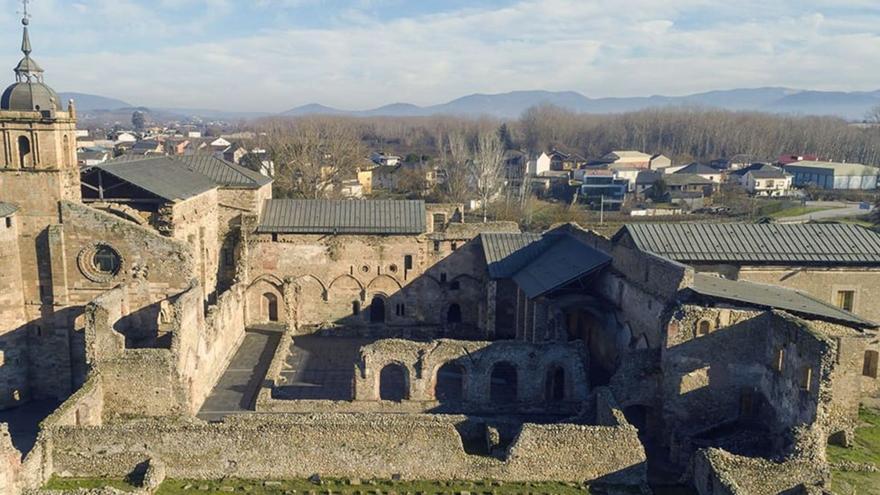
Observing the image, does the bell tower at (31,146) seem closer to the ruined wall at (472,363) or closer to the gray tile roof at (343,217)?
the gray tile roof at (343,217)

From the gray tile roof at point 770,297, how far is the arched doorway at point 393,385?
1116 centimetres

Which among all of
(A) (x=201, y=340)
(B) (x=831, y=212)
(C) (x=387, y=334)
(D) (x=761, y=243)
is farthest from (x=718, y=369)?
(B) (x=831, y=212)

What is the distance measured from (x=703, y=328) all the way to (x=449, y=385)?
34.3ft

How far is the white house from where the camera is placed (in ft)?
304

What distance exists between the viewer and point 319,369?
30.8 m

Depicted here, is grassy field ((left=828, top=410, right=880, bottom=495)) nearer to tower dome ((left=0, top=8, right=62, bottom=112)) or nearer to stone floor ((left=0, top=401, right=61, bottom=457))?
stone floor ((left=0, top=401, right=61, bottom=457))

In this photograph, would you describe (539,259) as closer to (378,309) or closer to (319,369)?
(378,309)

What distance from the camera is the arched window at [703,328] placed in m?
22.2

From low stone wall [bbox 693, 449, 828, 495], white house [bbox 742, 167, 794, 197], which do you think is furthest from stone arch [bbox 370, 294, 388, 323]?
white house [bbox 742, 167, 794, 197]

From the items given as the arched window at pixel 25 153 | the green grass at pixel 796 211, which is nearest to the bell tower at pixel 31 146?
the arched window at pixel 25 153

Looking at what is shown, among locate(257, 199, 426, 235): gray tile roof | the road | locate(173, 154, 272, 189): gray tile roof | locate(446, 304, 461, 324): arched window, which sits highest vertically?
locate(173, 154, 272, 189): gray tile roof

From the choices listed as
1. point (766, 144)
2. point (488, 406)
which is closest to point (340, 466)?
point (488, 406)

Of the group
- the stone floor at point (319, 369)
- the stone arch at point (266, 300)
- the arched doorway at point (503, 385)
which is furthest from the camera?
the stone arch at point (266, 300)

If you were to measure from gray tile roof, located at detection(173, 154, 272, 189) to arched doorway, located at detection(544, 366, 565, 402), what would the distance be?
1937 centimetres
